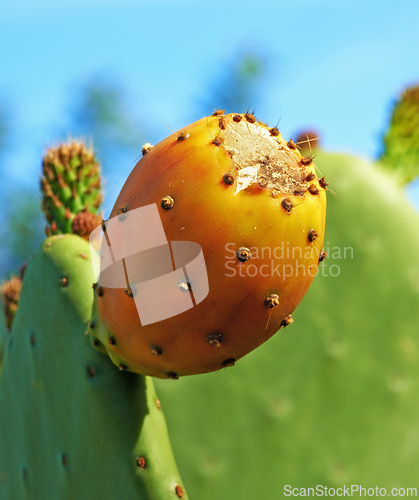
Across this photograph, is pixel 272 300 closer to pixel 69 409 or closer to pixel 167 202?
pixel 167 202

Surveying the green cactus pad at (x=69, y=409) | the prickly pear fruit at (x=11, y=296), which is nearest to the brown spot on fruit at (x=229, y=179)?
the green cactus pad at (x=69, y=409)

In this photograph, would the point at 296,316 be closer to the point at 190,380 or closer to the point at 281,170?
the point at 190,380

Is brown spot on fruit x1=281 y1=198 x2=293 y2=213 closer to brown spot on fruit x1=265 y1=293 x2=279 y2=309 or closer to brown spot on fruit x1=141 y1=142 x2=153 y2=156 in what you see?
brown spot on fruit x1=265 y1=293 x2=279 y2=309

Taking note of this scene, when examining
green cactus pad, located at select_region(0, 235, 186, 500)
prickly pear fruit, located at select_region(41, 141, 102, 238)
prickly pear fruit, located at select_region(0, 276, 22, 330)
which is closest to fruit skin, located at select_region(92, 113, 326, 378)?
green cactus pad, located at select_region(0, 235, 186, 500)

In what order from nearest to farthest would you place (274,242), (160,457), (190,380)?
(274,242)
(160,457)
(190,380)

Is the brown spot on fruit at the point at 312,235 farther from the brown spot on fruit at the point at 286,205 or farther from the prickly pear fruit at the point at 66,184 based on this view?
the prickly pear fruit at the point at 66,184

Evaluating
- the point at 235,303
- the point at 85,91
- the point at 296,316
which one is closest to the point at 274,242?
the point at 235,303
